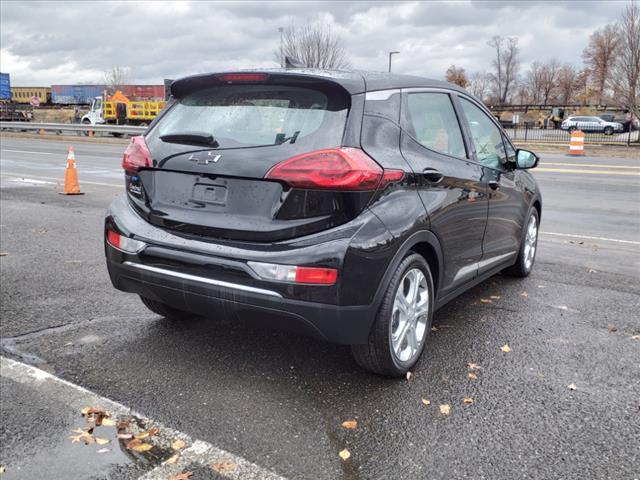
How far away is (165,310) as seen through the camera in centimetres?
448

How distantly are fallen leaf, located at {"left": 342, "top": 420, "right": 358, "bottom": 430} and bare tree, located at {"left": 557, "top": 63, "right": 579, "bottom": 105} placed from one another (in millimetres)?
104798

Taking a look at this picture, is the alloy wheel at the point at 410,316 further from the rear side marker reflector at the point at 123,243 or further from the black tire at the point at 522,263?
the black tire at the point at 522,263

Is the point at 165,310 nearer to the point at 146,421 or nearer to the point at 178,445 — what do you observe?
the point at 146,421

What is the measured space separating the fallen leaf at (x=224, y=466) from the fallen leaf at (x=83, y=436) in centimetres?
66

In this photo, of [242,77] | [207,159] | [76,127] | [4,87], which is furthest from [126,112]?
[207,159]

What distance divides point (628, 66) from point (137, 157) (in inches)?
1297

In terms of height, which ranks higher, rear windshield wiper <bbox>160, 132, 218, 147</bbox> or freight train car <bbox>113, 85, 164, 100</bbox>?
freight train car <bbox>113, 85, 164, 100</bbox>

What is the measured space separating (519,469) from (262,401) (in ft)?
4.48

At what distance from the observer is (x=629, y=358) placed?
4.05 metres

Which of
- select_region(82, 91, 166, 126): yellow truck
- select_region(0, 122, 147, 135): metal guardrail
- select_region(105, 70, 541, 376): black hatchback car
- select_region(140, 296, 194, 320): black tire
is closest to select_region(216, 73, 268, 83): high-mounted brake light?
select_region(105, 70, 541, 376): black hatchback car

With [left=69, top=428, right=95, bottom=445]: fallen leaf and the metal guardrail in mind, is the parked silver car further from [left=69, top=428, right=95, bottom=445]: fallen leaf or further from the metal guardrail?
[left=69, top=428, right=95, bottom=445]: fallen leaf

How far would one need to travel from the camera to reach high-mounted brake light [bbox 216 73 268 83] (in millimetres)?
3594

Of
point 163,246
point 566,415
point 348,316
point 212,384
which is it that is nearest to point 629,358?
point 566,415

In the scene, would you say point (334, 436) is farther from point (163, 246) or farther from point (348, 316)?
point (163, 246)
